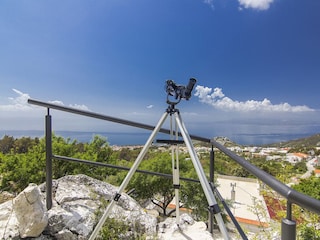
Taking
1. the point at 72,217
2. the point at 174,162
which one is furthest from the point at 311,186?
the point at 72,217

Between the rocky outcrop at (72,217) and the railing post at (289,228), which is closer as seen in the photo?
the railing post at (289,228)

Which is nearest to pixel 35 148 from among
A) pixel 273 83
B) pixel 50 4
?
pixel 50 4

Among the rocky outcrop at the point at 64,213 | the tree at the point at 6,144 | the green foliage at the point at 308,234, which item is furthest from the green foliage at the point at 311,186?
the tree at the point at 6,144

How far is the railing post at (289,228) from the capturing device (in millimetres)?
359

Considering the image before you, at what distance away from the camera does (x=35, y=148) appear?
33.3 ft

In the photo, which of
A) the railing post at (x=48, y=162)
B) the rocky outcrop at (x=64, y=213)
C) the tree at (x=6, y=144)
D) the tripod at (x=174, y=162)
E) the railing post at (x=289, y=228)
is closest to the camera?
the railing post at (x=289, y=228)

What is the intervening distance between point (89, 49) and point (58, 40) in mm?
2939

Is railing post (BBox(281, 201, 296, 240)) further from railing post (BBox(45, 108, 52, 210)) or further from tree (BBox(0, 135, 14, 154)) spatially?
tree (BBox(0, 135, 14, 154))

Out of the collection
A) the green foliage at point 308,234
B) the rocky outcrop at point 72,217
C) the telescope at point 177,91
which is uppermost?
the telescope at point 177,91

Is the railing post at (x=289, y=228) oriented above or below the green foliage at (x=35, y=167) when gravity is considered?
above

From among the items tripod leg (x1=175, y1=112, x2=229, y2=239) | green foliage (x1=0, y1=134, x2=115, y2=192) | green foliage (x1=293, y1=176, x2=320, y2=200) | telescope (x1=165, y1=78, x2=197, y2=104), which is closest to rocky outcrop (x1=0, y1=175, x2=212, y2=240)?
tripod leg (x1=175, y1=112, x2=229, y2=239)

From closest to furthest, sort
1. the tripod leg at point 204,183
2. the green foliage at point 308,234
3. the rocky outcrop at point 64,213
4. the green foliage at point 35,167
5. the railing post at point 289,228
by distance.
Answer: the railing post at point 289,228, the tripod leg at point 204,183, the rocky outcrop at point 64,213, the green foliage at point 308,234, the green foliage at point 35,167

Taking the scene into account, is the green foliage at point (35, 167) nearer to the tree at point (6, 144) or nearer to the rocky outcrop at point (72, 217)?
the tree at point (6, 144)

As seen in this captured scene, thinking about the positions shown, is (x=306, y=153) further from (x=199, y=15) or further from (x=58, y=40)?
(x=58, y=40)
